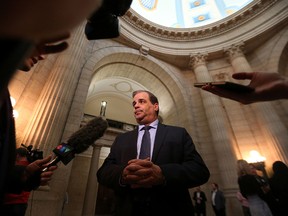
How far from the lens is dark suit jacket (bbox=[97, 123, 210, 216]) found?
1.40m

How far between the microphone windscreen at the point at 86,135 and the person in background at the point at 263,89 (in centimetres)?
121

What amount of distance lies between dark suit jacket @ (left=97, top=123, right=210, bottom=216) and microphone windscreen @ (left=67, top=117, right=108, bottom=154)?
14.0 inches

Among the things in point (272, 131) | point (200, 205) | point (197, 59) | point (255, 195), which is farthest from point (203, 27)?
point (255, 195)

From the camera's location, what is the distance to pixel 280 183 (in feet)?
9.70

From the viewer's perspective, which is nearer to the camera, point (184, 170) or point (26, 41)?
point (26, 41)

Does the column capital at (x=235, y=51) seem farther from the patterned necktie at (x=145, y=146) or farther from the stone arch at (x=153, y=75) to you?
the patterned necktie at (x=145, y=146)

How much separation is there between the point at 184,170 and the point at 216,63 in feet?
37.5

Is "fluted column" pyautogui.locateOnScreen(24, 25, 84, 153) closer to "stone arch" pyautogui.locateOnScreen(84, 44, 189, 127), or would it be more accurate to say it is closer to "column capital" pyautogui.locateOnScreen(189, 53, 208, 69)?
"stone arch" pyautogui.locateOnScreen(84, 44, 189, 127)

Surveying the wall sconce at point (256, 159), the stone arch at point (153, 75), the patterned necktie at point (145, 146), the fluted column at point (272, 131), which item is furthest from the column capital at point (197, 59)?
the patterned necktie at point (145, 146)

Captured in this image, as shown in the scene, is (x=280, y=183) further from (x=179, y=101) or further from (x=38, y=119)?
(x=179, y=101)

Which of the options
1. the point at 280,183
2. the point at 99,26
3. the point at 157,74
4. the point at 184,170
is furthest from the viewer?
the point at 157,74

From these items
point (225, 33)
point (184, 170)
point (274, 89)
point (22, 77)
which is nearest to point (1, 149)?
point (184, 170)

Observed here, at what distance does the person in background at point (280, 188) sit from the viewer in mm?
2773

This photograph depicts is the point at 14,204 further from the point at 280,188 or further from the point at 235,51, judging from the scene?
the point at 235,51
